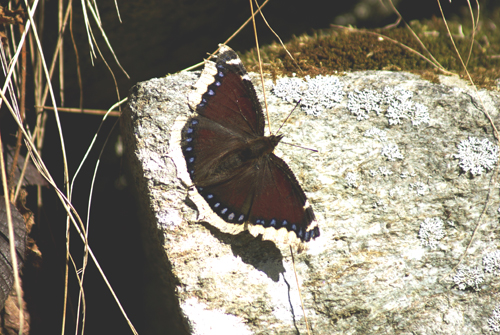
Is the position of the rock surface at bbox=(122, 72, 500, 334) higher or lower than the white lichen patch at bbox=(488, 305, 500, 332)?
higher

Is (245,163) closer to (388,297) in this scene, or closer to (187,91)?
(187,91)

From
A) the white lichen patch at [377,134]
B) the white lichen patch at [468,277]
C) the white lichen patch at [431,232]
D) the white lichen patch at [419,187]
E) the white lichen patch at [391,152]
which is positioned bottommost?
the white lichen patch at [468,277]

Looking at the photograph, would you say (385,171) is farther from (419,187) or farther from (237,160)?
(237,160)

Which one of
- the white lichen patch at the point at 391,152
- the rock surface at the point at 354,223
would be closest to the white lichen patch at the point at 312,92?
the rock surface at the point at 354,223

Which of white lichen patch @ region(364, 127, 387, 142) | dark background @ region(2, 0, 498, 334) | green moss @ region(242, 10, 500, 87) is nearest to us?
white lichen patch @ region(364, 127, 387, 142)

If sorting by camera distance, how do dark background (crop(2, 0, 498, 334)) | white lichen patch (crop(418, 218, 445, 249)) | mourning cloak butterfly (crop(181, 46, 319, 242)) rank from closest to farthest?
mourning cloak butterfly (crop(181, 46, 319, 242))
white lichen patch (crop(418, 218, 445, 249))
dark background (crop(2, 0, 498, 334))

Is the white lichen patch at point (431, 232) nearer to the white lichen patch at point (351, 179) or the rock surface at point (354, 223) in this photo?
the rock surface at point (354, 223)

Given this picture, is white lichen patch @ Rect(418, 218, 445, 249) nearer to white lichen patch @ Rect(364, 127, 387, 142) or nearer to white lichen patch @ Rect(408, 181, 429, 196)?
white lichen patch @ Rect(408, 181, 429, 196)

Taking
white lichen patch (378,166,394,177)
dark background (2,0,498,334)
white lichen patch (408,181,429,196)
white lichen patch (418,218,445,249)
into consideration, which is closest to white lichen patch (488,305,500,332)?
white lichen patch (418,218,445,249)
